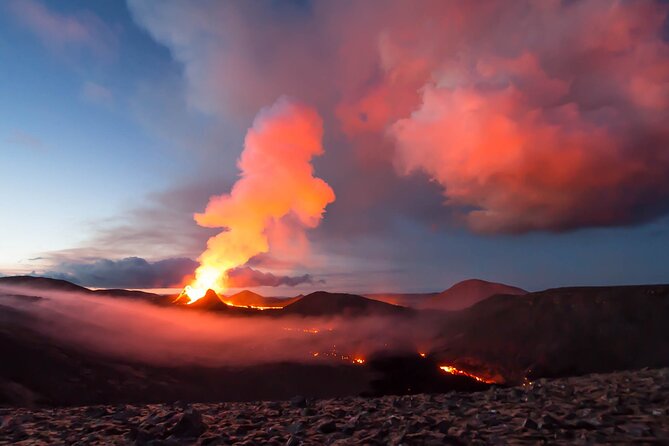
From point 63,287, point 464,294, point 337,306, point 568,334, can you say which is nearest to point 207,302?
point 337,306

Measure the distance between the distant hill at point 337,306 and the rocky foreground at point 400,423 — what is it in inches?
1536

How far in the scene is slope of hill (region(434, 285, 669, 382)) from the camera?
32.0 metres

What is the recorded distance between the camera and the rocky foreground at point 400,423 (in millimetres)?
8711

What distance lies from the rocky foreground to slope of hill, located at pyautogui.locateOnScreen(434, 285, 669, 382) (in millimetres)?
20573

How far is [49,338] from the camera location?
27.0m

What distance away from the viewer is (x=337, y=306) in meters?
55.4

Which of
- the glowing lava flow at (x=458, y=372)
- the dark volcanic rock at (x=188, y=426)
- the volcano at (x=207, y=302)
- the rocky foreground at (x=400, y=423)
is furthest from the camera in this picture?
the volcano at (x=207, y=302)

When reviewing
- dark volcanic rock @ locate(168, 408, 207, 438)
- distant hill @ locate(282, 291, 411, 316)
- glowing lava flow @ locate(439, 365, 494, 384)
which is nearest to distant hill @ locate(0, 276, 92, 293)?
distant hill @ locate(282, 291, 411, 316)

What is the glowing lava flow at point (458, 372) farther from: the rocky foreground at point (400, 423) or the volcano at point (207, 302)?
the volcano at point (207, 302)

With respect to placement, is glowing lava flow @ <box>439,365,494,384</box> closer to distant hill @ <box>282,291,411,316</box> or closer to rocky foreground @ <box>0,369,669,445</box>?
distant hill @ <box>282,291,411,316</box>

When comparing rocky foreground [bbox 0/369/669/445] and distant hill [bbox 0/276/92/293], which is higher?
distant hill [bbox 0/276/92/293]

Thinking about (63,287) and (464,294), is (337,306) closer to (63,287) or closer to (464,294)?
(63,287)

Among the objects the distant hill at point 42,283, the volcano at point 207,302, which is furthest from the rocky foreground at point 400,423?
the distant hill at point 42,283

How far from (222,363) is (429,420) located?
23.0 meters
